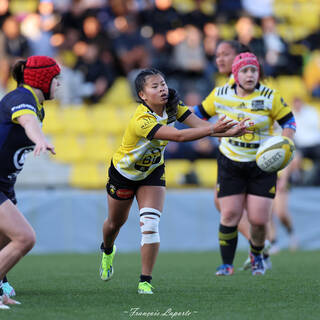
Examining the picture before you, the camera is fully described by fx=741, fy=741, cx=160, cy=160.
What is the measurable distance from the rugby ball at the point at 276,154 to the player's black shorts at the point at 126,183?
947mm

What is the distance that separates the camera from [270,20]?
17531 mm

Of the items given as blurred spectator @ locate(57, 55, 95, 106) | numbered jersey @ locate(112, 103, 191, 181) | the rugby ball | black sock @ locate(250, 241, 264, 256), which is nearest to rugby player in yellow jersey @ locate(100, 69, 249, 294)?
numbered jersey @ locate(112, 103, 191, 181)

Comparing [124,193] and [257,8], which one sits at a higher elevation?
[257,8]

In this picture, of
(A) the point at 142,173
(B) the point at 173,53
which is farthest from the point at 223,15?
(A) the point at 142,173

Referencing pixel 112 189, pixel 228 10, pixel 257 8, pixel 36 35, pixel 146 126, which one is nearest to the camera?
pixel 146 126

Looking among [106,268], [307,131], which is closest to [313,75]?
[307,131]

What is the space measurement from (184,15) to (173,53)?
1.10 meters

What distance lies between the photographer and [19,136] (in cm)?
534

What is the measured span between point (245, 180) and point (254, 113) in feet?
2.35

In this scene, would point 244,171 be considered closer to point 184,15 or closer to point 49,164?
point 49,164

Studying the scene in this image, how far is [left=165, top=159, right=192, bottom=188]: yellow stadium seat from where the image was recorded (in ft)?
44.3

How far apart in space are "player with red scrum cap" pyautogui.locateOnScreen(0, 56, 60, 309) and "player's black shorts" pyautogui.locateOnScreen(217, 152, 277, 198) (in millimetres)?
2649

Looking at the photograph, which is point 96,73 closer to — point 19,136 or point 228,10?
point 228,10

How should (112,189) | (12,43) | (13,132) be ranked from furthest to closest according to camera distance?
(12,43)
(112,189)
(13,132)
